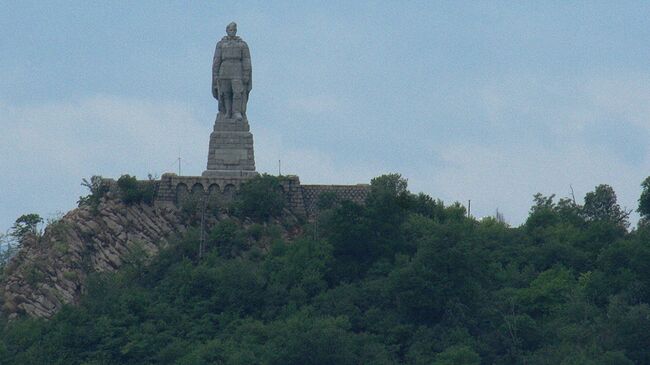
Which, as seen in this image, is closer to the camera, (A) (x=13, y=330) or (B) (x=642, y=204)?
(A) (x=13, y=330)

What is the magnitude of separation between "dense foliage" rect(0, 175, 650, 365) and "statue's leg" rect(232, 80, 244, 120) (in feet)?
13.7

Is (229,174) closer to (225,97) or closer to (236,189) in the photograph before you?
(236,189)

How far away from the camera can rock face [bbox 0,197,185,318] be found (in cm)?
8562

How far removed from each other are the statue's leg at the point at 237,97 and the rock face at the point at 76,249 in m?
4.11

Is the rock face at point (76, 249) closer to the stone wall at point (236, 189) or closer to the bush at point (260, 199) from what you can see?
the stone wall at point (236, 189)

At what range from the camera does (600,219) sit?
9206cm

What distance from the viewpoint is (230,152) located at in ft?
294

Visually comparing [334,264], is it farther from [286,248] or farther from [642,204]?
[642,204]

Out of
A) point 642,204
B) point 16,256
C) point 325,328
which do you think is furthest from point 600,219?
point 16,256

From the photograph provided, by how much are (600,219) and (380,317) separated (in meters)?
12.1

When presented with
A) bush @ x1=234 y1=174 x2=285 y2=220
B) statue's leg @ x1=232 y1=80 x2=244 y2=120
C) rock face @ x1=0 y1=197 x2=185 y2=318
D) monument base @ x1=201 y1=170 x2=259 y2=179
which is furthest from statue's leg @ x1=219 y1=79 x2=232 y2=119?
rock face @ x1=0 y1=197 x2=185 y2=318

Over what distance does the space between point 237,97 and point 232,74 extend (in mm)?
848

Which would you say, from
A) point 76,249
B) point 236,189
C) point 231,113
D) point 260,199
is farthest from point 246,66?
point 76,249

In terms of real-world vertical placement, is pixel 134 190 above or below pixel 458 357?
above
